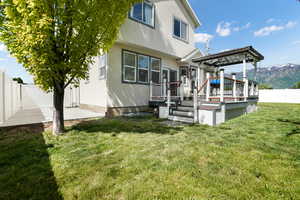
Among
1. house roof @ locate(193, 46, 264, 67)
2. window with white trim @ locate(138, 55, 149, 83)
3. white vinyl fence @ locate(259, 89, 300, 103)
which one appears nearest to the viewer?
house roof @ locate(193, 46, 264, 67)

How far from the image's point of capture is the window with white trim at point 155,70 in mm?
9420

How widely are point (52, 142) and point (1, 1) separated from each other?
344cm

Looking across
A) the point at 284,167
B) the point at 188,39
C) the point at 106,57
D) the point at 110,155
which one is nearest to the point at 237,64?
the point at 188,39

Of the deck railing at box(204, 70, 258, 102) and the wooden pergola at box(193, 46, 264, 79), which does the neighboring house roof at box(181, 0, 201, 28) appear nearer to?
the wooden pergola at box(193, 46, 264, 79)

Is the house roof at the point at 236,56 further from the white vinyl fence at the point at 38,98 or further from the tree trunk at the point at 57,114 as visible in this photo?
the white vinyl fence at the point at 38,98

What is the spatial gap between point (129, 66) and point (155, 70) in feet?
7.02

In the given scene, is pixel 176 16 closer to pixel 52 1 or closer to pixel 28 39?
pixel 52 1

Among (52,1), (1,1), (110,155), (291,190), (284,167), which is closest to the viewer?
(291,190)

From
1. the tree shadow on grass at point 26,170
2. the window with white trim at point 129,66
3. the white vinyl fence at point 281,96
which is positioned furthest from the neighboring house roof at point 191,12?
the white vinyl fence at point 281,96

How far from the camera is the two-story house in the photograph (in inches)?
295

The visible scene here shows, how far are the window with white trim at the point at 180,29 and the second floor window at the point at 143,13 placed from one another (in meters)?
2.44

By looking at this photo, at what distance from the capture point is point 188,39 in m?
11.8

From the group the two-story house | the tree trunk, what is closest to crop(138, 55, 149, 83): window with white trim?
the two-story house

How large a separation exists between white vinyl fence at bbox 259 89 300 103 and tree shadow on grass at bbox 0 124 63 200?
26617mm
